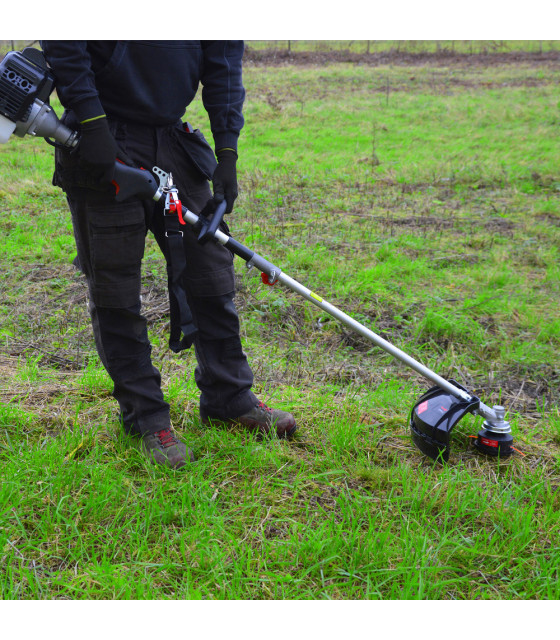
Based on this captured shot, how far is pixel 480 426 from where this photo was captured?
2.84 meters

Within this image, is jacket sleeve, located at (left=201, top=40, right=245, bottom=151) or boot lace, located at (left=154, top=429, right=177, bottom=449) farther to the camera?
boot lace, located at (left=154, top=429, right=177, bottom=449)

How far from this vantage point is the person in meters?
2.19

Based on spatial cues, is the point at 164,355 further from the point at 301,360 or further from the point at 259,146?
the point at 259,146

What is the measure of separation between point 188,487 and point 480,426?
1483mm

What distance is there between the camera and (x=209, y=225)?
2.51 m

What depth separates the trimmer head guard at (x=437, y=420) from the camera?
256 cm

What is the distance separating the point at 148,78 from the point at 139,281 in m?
0.84

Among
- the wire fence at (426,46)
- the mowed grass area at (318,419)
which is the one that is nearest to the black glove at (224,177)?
the mowed grass area at (318,419)

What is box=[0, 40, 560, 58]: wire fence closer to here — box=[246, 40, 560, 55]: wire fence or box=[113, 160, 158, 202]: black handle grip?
box=[246, 40, 560, 55]: wire fence

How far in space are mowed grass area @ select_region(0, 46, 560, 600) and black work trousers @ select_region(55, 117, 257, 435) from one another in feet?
0.75

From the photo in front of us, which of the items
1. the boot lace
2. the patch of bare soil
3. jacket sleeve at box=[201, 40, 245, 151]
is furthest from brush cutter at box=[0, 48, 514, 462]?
the patch of bare soil

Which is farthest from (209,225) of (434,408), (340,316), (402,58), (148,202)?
(402,58)

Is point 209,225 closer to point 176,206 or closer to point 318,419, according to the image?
point 176,206

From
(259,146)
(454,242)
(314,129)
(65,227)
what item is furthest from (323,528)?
(314,129)
